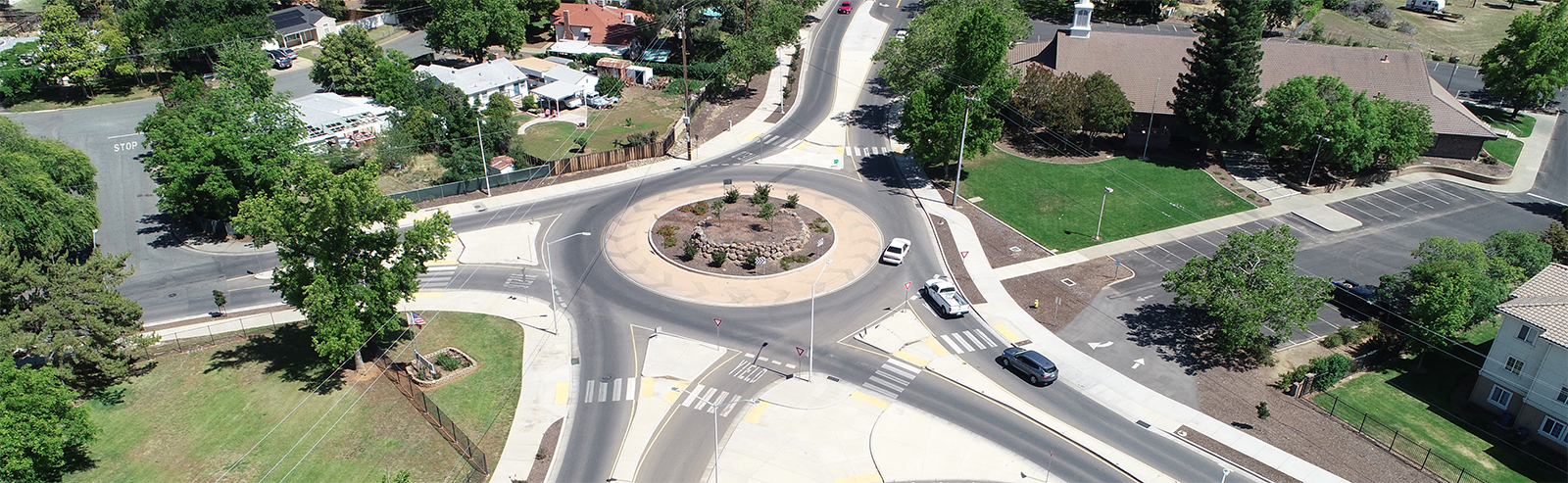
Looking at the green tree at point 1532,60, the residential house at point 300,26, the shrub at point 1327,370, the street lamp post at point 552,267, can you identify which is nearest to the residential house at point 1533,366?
the shrub at point 1327,370

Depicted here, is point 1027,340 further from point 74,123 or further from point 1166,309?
point 74,123

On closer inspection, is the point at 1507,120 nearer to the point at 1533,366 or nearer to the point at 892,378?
the point at 1533,366

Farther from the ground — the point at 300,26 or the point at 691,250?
the point at 300,26

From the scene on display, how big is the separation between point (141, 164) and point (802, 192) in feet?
205

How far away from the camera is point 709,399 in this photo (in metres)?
51.3

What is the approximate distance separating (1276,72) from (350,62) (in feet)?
313

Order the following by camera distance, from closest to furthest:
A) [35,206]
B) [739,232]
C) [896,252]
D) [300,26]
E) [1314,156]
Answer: [35,206] < [896,252] < [739,232] < [1314,156] < [300,26]

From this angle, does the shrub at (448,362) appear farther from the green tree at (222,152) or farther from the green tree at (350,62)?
the green tree at (350,62)

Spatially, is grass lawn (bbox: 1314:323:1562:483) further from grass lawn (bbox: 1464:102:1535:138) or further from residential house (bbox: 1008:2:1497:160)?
grass lawn (bbox: 1464:102:1535:138)

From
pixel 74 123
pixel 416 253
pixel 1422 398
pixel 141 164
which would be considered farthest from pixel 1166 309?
pixel 74 123

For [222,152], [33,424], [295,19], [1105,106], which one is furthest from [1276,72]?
[295,19]

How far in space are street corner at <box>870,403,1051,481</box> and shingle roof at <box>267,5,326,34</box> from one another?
105 meters

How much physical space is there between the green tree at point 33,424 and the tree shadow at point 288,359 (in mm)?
10473

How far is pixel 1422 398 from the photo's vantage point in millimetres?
51688
